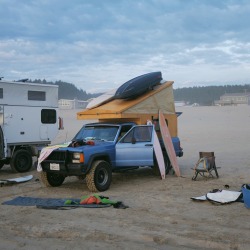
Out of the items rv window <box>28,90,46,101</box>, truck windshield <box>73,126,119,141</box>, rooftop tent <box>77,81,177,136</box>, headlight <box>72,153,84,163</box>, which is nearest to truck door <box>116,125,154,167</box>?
truck windshield <box>73,126,119,141</box>

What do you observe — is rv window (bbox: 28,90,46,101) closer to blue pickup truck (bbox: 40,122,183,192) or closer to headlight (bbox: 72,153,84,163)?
blue pickup truck (bbox: 40,122,183,192)

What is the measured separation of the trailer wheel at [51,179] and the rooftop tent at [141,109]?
7.31 ft

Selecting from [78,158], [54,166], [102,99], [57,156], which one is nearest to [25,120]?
[102,99]

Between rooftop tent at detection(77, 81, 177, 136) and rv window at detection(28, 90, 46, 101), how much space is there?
2.73 meters

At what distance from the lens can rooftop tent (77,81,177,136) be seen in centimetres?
1109

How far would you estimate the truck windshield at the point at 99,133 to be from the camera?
10.5m

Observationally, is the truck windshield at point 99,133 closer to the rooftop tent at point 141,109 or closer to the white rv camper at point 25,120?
the rooftop tent at point 141,109

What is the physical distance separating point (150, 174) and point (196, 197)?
405cm

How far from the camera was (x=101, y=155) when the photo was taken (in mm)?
9516

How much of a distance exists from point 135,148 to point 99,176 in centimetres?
152

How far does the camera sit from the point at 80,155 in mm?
9031

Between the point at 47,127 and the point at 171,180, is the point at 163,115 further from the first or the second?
the point at 47,127

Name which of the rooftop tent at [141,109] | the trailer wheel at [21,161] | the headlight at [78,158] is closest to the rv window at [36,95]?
the trailer wheel at [21,161]

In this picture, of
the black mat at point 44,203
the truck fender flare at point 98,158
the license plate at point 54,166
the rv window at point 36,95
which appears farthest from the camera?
the rv window at point 36,95
